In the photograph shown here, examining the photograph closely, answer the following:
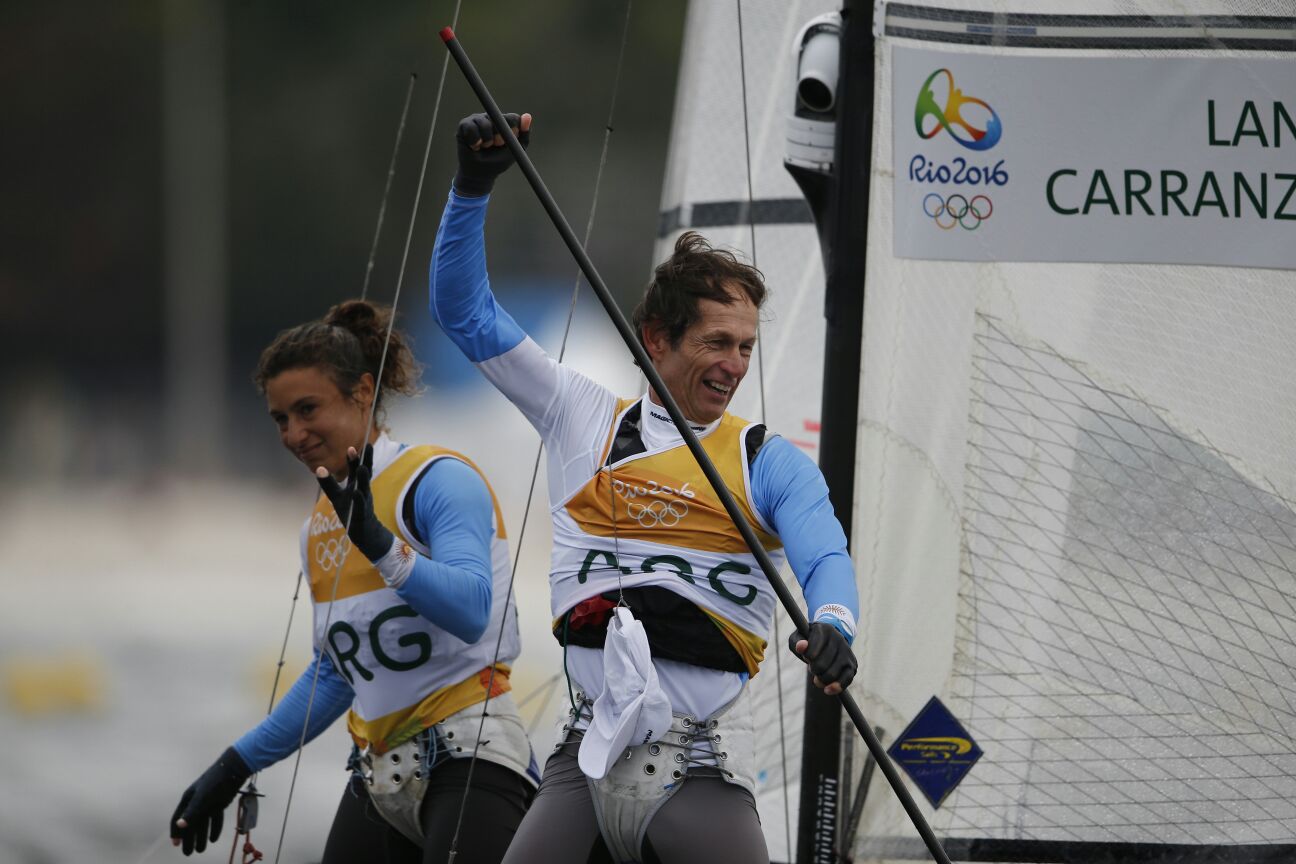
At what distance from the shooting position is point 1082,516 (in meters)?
2.81

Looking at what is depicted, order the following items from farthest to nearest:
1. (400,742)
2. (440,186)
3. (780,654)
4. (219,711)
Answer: (440,186)
(219,711)
(780,654)
(400,742)

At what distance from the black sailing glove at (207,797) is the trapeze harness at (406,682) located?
281 millimetres

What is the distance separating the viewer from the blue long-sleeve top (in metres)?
2.04

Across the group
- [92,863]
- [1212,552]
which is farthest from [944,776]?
[92,863]

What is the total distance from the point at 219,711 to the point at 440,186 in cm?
482

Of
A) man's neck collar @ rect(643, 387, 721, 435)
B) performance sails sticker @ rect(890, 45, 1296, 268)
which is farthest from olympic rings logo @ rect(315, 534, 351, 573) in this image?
performance sails sticker @ rect(890, 45, 1296, 268)

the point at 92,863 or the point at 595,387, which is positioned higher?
the point at 595,387

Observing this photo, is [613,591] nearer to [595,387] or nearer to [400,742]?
[595,387]

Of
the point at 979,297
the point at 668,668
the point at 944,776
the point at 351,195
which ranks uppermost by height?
the point at 351,195

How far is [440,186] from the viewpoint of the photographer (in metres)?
13.0

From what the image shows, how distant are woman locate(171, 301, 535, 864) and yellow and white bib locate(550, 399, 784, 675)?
0.35 metres

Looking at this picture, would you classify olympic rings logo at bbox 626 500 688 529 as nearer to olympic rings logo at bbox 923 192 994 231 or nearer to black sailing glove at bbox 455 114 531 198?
black sailing glove at bbox 455 114 531 198

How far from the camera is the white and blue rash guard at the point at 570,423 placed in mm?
2053

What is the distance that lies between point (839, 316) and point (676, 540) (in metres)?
0.81
